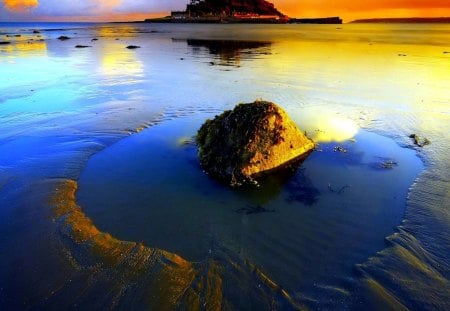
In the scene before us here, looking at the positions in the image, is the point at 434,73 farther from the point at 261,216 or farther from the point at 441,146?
the point at 261,216

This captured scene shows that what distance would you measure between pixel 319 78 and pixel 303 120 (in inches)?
359

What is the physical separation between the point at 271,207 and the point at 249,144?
193 cm

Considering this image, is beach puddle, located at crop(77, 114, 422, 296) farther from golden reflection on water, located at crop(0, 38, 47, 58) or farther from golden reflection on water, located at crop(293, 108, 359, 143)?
golden reflection on water, located at crop(0, 38, 47, 58)

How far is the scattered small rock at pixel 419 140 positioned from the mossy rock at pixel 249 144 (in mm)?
3258

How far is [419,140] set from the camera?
9.49m

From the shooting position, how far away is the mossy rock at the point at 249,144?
7.49m

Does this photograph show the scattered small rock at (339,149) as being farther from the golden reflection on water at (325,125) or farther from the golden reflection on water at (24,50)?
the golden reflection on water at (24,50)

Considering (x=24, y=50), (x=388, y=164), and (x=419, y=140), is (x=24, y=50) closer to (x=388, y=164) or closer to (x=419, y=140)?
(x=419, y=140)

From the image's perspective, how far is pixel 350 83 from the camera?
17.9 meters

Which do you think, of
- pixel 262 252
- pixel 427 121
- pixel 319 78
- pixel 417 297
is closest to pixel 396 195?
pixel 417 297

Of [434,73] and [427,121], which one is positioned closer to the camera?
[427,121]

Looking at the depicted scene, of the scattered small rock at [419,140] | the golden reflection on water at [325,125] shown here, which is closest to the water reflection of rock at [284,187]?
the golden reflection on water at [325,125]

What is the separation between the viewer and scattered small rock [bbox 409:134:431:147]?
9.22 m

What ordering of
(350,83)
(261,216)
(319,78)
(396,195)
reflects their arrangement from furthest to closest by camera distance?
(319,78) < (350,83) < (396,195) < (261,216)
